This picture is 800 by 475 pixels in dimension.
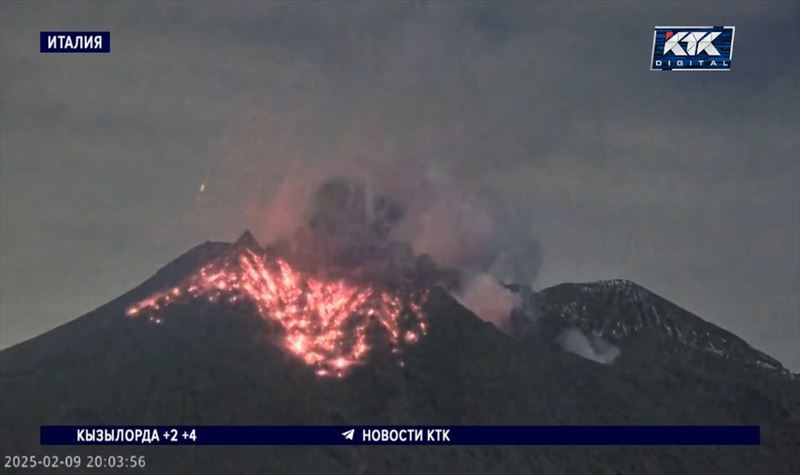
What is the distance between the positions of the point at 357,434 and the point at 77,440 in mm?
57441

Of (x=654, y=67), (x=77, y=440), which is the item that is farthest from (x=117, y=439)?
(x=654, y=67)

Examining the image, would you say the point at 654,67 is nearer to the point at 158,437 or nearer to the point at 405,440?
the point at 405,440

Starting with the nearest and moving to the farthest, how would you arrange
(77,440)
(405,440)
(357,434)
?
(77,440)
(405,440)
(357,434)

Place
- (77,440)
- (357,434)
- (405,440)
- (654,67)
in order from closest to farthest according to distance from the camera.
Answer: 1. (654,67)
2. (77,440)
3. (405,440)
4. (357,434)

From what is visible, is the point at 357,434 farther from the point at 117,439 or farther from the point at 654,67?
the point at 654,67

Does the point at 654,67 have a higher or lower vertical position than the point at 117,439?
higher

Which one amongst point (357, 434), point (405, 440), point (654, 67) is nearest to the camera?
point (654, 67)

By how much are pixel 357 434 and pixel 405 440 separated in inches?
976

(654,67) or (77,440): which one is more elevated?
(654,67)

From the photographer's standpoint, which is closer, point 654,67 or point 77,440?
point 654,67

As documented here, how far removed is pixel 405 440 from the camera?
538 feet

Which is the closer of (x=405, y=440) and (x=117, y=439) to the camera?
(x=117, y=439)

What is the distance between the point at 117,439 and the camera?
14850cm

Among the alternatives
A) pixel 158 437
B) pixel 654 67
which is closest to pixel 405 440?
pixel 158 437
